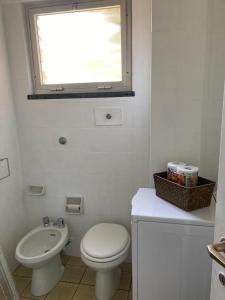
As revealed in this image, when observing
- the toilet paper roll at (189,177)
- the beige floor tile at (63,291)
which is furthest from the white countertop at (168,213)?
the beige floor tile at (63,291)

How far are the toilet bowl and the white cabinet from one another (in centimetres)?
73

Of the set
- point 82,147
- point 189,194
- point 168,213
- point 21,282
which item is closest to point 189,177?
point 189,194

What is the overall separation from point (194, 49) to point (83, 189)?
138 cm

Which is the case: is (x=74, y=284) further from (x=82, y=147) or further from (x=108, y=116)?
(x=108, y=116)

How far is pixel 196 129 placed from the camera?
60.1 inches

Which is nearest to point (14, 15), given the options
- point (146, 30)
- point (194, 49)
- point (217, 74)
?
point (146, 30)

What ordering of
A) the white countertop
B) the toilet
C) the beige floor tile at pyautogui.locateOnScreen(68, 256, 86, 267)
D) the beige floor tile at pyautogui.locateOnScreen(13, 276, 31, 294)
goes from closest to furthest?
the white countertop, the toilet, the beige floor tile at pyautogui.locateOnScreen(13, 276, 31, 294), the beige floor tile at pyautogui.locateOnScreen(68, 256, 86, 267)

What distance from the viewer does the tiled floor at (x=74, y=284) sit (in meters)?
1.83

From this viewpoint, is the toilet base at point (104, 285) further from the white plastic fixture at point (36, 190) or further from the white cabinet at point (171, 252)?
the white plastic fixture at point (36, 190)

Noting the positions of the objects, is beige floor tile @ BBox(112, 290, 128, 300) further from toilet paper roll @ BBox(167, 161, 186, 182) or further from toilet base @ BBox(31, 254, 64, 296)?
toilet paper roll @ BBox(167, 161, 186, 182)

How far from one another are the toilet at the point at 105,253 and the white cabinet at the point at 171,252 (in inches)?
10.4

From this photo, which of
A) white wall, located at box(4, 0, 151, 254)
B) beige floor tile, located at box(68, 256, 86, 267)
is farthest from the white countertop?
beige floor tile, located at box(68, 256, 86, 267)

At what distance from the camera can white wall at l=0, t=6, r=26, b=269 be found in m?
1.92

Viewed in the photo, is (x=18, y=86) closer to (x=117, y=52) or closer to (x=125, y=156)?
(x=117, y=52)
